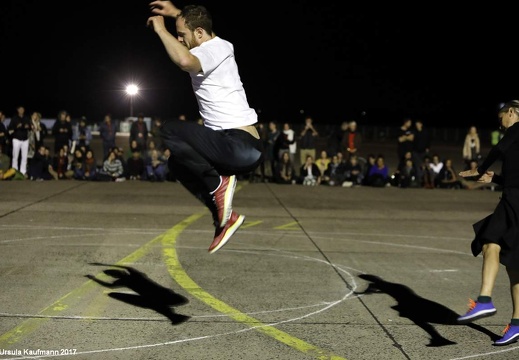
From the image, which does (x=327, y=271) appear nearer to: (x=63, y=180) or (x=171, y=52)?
(x=171, y=52)

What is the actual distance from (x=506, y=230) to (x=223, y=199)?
2.20 meters

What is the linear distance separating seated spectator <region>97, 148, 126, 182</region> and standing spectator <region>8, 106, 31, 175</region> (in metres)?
1.88

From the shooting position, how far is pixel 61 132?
66.5 ft

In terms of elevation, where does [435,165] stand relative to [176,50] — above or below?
below

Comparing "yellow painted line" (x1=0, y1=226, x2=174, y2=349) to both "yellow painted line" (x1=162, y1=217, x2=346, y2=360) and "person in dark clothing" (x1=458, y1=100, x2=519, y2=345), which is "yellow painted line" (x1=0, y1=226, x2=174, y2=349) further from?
"person in dark clothing" (x1=458, y1=100, x2=519, y2=345)

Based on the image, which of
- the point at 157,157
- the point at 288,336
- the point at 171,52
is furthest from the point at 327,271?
the point at 157,157

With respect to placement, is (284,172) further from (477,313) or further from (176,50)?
(176,50)

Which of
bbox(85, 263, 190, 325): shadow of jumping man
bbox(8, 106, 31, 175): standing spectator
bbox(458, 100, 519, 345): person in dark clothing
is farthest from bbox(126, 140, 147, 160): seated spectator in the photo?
bbox(458, 100, 519, 345): person in dark clothing

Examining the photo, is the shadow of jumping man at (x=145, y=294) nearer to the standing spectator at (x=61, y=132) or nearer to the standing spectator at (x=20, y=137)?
the standing spectator at (x=20, y=137)

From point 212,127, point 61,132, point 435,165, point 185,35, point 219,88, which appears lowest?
point 435,165

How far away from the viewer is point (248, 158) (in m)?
5.82

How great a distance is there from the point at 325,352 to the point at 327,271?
3215mm

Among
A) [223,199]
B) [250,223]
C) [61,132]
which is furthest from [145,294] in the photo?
[61,132]

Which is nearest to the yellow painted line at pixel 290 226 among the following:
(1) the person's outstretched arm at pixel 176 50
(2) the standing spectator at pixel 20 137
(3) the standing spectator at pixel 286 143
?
(1) the person's outstretched arm at pixel 176 50
